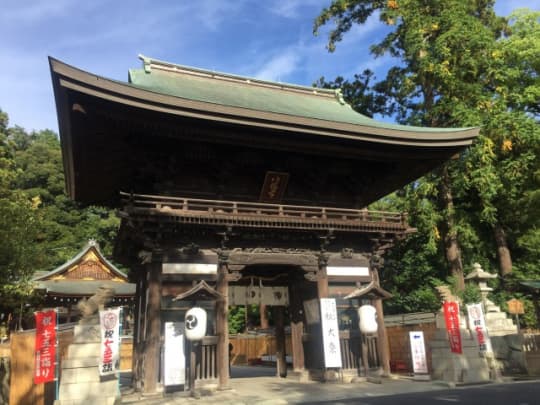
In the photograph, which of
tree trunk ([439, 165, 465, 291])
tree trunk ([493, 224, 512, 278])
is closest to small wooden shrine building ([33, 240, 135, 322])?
tree trunk ([439, 165, 465, 291])

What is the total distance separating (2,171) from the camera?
44.4ft

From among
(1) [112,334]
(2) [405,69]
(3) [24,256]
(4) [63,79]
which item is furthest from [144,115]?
(2) [405,69]

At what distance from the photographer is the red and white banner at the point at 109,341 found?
9211 mm

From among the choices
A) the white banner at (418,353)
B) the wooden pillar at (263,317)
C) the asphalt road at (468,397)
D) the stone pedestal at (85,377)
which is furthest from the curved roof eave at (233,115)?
the wooden pillar at (263,317)

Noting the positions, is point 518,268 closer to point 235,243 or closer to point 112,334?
point 235,243

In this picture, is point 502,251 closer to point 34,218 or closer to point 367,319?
point 367,319

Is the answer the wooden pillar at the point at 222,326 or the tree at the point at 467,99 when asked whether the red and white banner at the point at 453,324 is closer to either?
the wooden pillar at the point at 222,326

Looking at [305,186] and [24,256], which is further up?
[305,186]

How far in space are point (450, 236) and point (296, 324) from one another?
10.7 meters

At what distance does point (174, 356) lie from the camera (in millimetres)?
10461

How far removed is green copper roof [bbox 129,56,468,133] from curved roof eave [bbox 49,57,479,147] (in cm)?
69

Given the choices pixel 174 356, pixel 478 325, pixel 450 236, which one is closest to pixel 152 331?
pixel 174 356

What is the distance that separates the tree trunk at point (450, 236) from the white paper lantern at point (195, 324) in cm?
1370

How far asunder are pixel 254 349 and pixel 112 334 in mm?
22797
